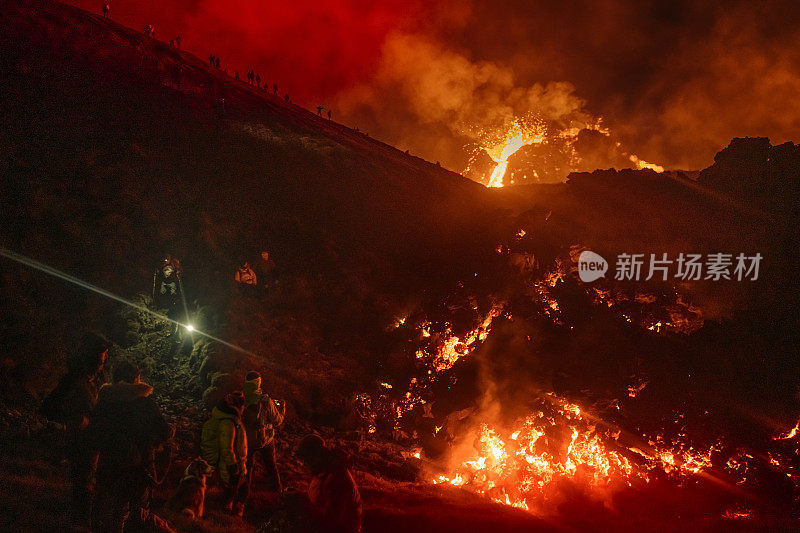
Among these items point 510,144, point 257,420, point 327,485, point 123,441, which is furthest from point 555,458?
point 510,144

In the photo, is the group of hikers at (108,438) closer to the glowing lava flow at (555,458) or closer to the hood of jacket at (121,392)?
the hood of jacket at (121,392)

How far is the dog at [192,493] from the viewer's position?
6.94 meters

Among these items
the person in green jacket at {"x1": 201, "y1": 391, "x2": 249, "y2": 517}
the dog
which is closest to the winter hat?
the person in green jacket at {"x1": 201, "y1": 391, "x2": 249, "y2": 517}

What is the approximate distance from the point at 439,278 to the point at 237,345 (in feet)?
27.8

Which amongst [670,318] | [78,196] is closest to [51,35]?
[78,196]

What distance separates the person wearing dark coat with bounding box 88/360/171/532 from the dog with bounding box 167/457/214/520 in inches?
46.8

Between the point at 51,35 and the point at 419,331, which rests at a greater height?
the point at 51,35

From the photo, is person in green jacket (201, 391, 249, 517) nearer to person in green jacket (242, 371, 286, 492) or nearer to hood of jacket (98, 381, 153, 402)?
person in green jacket (242, 371, 286, 492)

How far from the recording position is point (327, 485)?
179 inches

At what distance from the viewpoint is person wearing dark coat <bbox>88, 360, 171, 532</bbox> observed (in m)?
5.48

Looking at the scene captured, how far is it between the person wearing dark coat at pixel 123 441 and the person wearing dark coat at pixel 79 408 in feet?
A: 0.60

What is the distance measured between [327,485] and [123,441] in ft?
9.47

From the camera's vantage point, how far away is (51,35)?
74.0 feet

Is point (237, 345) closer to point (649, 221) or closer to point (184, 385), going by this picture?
point (184, 385)
